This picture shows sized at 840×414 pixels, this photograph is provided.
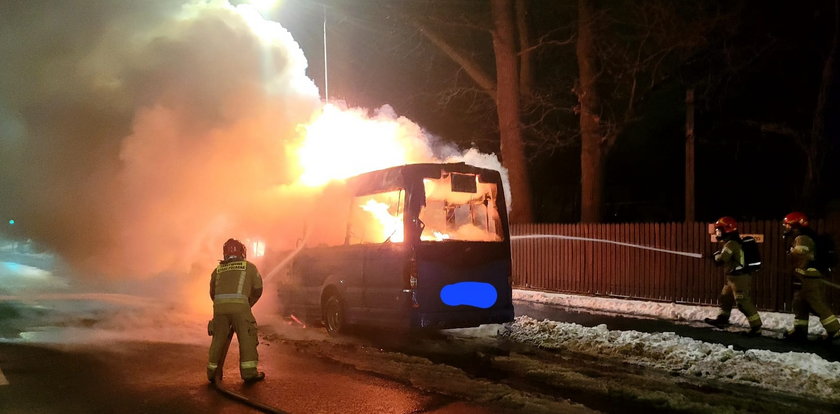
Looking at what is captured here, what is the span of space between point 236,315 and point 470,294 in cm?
352

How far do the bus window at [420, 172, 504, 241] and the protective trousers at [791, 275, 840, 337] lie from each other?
13.8 feet

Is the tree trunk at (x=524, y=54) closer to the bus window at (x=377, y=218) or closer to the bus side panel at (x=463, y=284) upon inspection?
the bus window at (x=377, y=218)

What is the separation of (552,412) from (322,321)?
5.87 metres

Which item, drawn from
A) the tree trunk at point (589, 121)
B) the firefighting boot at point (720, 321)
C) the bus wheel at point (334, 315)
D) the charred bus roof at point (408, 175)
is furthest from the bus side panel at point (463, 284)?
the tree trunk at point (589, 121)

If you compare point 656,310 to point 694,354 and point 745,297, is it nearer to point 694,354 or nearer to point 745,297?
point 745,297

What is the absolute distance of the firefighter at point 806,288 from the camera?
9102 mm

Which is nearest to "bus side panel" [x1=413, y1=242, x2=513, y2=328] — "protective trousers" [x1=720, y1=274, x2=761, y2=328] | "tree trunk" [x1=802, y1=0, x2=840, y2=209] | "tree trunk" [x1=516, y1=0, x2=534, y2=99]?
"protective trousers" [x1=720, y1=274, x2=761, y2=328]

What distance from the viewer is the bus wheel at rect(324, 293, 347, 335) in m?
10.6

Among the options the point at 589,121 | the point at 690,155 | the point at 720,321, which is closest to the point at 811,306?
the point at 720,321

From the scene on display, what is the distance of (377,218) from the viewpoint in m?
10.1

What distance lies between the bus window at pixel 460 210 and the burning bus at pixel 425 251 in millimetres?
14

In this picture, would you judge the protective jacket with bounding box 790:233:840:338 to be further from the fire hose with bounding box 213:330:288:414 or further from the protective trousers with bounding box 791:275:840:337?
the fire hose with bounding box 213:330:288:414

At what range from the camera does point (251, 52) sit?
13922mm

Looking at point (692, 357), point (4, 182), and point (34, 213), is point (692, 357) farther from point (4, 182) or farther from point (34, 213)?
point (34, 213)
